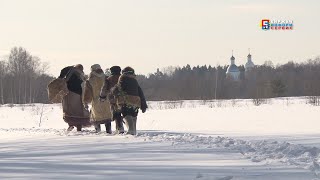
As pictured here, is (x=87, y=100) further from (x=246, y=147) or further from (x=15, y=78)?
(x=15, y=78)

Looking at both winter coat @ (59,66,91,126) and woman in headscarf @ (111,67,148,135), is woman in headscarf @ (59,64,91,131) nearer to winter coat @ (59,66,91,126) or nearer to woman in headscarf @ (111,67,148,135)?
winter coat @ (59,66,91,126)

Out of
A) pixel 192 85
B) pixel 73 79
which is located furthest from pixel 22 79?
pixel 73 79

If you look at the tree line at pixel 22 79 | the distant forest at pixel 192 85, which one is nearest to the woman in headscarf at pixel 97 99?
the distant forest at pixel 192 85

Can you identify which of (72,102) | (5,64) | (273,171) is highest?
(5,64)

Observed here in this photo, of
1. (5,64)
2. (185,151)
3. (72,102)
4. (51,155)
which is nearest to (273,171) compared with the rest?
(185,151)

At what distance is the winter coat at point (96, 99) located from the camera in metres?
11.5

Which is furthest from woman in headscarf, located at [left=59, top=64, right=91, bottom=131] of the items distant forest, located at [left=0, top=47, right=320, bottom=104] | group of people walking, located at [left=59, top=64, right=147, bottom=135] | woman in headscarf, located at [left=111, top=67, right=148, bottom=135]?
distant forest, located at [left=0, top=47, right=320, bottom=104]

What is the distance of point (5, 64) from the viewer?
268 ft

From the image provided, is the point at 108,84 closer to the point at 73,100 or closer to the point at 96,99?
the point at 96,99

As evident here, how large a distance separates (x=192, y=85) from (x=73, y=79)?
281 feet

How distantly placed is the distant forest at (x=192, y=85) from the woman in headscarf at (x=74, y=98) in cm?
3702

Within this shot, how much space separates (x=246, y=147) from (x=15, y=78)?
7083cm

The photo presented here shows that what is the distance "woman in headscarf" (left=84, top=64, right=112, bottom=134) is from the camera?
1145 centimetres

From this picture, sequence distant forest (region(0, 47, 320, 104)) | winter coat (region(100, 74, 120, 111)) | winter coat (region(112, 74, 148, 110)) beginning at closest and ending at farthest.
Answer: winter coat (region(112, 74, 148, 110)) → winter coat (region(100, 74, 120, 111)) → distant forest (region(0, 47, 320, 104))
